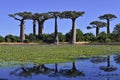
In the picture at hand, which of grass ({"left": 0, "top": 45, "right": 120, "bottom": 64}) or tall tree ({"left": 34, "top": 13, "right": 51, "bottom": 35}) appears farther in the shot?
tall tree ({"left": 34, "top": 13, "right": 51, "bottom": 35})

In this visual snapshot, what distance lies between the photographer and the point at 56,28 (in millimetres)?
112688

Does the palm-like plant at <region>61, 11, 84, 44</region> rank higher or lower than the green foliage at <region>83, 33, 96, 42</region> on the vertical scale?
higher

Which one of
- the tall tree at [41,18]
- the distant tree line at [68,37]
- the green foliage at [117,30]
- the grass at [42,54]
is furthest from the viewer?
the green foliage at [117,30]

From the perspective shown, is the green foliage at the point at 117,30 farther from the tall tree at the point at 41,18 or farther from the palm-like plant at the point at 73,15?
the tall tree at the point at 41,18

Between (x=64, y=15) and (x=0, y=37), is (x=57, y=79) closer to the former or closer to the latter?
(x=0, y=37)

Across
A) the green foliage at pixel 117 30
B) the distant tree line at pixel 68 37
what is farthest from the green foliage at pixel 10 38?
the green foliage at pixel 117 30

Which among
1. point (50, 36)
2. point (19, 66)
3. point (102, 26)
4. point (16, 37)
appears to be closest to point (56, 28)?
point (50, 36)

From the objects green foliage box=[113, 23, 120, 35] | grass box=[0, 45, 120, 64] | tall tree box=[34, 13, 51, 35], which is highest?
tall tree box=[34, 13, 51, 35]

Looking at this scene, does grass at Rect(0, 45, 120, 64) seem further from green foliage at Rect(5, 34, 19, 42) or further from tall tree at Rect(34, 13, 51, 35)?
tall tree at Rect(34, 13, 51, 35)

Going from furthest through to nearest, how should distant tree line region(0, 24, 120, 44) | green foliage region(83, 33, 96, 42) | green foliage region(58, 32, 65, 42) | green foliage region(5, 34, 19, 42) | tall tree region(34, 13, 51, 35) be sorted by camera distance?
tall tree region(34, 13, 51, 35), green foliage region(58, 32, 65, 42), green foliage region(83, 33, 96, 42), distant tree line region(0, 24, 120, 44), green foliage region(5, 34, 19, 42)

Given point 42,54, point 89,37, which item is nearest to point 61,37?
point 89,37

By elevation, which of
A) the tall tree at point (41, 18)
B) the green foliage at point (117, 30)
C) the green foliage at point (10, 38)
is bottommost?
the green foliage at point (10, 38)

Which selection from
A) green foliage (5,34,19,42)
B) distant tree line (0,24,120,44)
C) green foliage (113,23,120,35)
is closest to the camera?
green foliage (5,34,19,42)

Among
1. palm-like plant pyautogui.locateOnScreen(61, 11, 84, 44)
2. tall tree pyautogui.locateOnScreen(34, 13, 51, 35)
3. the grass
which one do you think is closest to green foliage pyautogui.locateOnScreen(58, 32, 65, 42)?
palm-like plant pyautogui.locateOnScreen(61, 11, 84, 44)
